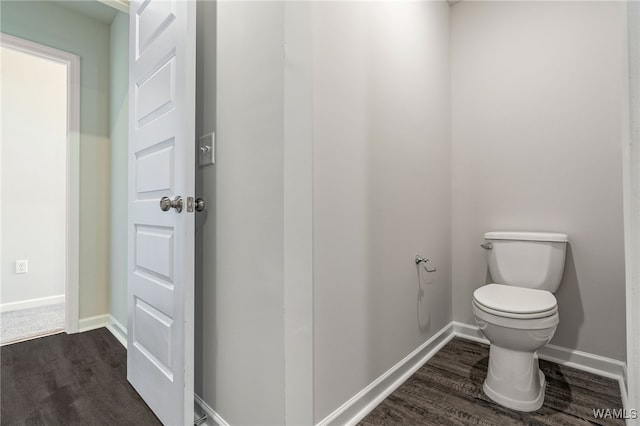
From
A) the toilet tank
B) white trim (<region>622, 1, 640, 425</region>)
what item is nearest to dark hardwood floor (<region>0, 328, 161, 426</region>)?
white trim (<region>622, 1, 640, 425</region>)

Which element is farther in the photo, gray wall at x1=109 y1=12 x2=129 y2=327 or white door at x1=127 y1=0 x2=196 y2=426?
gray wall at x1=109 y1=12 x2=129 y2=327

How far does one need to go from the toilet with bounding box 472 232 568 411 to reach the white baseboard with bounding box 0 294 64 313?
368cm

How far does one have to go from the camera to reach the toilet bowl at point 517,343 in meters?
1.24

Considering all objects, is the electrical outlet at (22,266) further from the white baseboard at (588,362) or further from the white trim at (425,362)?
the white baseboard at (588,362)

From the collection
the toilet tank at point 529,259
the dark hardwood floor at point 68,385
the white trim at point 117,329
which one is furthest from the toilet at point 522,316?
the white trim at point 117,329

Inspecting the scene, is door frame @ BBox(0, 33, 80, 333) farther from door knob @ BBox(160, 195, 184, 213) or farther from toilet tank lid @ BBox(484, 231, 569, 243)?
toilet tank lid @ BBox(484, 231, 569, 243)

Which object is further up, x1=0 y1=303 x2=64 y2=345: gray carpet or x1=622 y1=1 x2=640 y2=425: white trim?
x1=622 y1=1 x2=640 y2=425: white trim

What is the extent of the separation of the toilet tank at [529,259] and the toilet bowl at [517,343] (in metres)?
0.21

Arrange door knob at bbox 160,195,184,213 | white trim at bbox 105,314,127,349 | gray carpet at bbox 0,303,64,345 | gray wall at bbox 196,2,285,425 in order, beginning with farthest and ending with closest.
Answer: gray carpet at bbox 0,303,64,345 → white trim at bbox 105,314,127,349 → door knob at bbox 160,195,184,213 → gray wall at bbox 196,2,285,425

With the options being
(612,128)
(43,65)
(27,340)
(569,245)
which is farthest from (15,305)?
(612,128)

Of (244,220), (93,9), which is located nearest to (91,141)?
(93,9)

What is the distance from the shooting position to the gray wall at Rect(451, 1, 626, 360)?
156cm

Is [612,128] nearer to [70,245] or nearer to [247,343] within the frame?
[247,343]

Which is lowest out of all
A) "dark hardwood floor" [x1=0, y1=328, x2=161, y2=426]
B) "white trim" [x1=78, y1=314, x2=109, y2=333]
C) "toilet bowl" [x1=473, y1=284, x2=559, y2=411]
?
"dark hardwood floor" [x1=0, y1=328, x2=161, y2=426]
